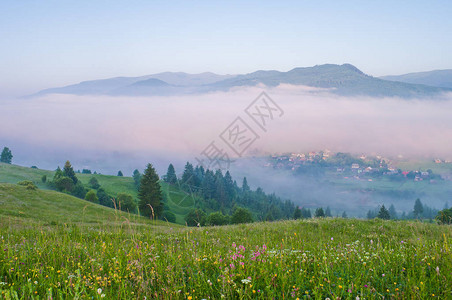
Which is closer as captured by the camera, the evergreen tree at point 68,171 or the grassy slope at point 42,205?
the grassy slope at point 42,205

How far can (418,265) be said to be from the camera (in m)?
5.54

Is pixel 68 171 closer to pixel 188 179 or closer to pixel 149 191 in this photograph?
pixel 149 191

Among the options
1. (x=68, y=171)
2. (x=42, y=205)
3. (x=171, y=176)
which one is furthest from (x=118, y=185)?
(x=42, y=205)

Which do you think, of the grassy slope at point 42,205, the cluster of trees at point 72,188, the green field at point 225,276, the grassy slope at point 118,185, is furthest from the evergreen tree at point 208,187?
the green field at point 225,276

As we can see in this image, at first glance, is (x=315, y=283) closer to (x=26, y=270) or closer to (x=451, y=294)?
(x=451, y=294)

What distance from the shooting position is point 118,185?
154m

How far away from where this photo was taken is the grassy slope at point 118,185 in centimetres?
10881

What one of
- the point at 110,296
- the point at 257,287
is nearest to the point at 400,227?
the point at 257,287

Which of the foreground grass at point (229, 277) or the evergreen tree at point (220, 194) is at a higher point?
the foreground grass at point (229, 277)

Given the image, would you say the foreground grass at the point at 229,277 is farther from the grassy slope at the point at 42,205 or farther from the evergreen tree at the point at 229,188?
the evergreen tree at the point at 229,188

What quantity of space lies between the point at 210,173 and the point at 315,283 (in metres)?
166

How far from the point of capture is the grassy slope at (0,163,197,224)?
109m

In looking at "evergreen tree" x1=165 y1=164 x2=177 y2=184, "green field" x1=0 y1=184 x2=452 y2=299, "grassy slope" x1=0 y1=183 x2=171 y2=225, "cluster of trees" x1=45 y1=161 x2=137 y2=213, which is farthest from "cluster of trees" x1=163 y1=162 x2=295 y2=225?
"green field" x1=0 y1=184 x2=452 y2=299

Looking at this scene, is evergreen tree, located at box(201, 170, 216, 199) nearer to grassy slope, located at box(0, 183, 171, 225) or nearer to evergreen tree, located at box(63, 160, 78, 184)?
evergreen tree, located at box(63, 160, 78, 184)
